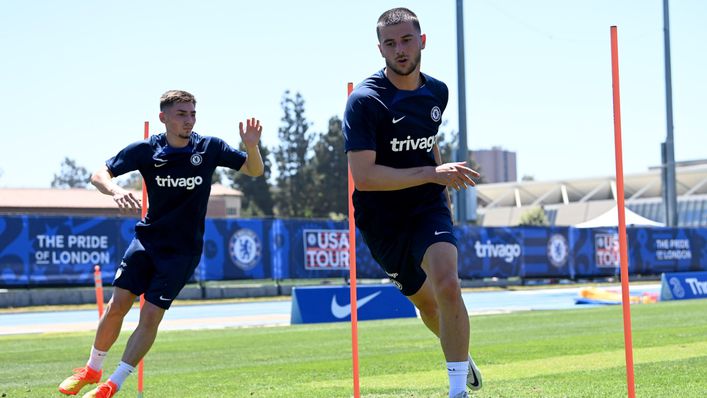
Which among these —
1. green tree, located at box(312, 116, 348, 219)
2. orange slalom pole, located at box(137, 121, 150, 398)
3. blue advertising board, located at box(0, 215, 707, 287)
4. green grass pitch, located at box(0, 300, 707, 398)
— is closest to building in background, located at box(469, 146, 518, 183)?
green tree, located at box(312, 116, 348, 219)

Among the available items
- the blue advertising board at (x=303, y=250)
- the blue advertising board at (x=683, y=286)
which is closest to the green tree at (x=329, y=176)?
the blue advertising board at (x=303, y=250)

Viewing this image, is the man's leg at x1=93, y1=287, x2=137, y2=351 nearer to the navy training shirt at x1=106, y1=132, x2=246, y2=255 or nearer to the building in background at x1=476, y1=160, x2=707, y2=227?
the navy training shirt at x1=106, y1=132, x2=246, y2=255

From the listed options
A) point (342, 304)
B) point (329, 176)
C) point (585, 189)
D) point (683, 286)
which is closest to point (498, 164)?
point (585, 189)

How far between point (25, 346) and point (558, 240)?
95.2 feet

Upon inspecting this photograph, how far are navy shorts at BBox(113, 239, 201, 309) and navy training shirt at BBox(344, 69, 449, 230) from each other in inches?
60.1

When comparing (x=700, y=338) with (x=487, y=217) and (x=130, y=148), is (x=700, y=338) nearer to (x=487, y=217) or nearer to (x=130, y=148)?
(x=130, y=148)

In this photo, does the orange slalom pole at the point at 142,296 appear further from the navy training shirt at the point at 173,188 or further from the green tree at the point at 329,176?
the green tree at the point at 329,176

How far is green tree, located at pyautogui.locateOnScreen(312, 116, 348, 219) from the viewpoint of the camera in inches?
3420

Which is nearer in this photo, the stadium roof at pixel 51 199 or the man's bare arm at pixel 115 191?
the man's bare arm at pixel 115 191

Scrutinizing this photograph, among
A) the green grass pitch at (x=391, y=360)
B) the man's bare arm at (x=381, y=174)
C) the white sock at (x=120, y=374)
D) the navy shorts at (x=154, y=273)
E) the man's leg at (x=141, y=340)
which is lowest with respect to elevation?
the green grass pitch at (x=391, y=360)

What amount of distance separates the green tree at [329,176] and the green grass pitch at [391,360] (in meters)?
66.0

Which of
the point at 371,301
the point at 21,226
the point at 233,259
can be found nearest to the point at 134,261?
the point at 371,301

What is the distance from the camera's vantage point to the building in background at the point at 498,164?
19075cm

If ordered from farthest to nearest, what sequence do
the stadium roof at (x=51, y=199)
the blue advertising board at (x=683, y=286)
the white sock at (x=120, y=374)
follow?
the stadium roof at (x=51, y=199) < the blue advertising board at (x=683, y=286) < the white sock at (x=120, y=374)
